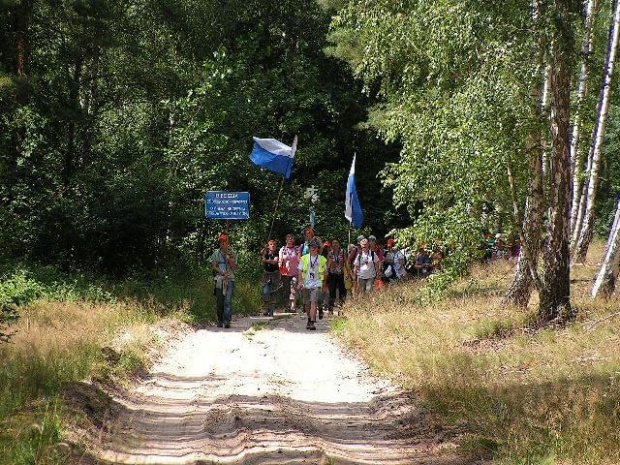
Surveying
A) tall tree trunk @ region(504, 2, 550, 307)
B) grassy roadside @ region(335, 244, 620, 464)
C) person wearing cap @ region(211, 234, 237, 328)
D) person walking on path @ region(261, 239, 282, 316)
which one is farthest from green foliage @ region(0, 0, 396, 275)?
tall tree trunk @ region(504, 2, 550, 307)

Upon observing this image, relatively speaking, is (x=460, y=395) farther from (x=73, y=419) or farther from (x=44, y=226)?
(x=44, y=226)

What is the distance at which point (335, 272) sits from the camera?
20.6 meters

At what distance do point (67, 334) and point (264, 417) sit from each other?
517 cm

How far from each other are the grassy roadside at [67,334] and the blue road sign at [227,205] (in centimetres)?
184

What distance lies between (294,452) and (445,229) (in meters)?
8.28

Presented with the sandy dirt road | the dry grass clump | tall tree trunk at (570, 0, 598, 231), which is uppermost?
tall tree trunk at (570, 0, 598, 231)

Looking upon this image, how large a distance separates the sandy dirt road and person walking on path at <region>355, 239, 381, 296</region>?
7.35 meters

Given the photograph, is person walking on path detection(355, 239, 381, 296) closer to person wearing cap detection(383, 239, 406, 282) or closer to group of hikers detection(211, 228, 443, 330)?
group of hikers detection(211, 228, 443, 330)

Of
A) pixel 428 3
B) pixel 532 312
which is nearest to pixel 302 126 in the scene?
pixel 428 3

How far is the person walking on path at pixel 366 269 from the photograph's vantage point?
2050 centimetres

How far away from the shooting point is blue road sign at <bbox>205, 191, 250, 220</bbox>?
72.0 feet

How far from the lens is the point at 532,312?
43.1 feet

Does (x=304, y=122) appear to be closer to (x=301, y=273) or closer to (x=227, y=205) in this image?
(x=227, y=205)

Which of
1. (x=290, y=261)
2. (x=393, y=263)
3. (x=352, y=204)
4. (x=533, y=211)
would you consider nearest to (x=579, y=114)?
(x=533, y=211)
